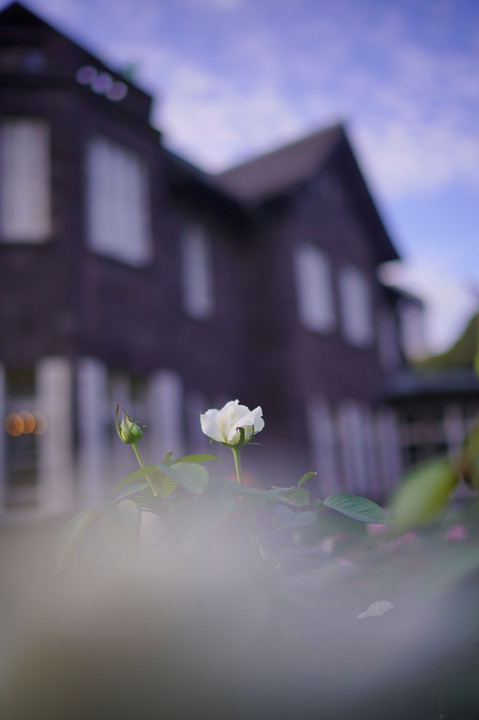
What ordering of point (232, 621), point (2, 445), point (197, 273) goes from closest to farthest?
1. point (232, 621)
2. point (2, 445)
3. point (197, 273)

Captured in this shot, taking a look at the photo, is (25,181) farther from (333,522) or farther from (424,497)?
(424,497)

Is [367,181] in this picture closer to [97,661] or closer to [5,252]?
[5,252]

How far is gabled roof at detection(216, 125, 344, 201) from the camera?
11.8m

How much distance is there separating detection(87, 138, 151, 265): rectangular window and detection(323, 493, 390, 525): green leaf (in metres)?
7.70

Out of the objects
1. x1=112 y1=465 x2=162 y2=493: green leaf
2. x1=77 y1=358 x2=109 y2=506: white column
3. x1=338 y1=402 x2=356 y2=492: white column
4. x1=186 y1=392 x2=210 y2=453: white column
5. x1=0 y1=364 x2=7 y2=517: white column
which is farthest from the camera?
x1=338 y1=402 x2=356 y2=492: white column

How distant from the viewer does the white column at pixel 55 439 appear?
23.0 ft

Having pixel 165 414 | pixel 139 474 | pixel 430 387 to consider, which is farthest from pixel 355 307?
pixel 139 474

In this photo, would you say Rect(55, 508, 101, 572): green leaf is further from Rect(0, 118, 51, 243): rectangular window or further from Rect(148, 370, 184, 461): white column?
Rect(0, 118, 51, 243): rectangular window

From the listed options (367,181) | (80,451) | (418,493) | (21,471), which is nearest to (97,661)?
(418,493)

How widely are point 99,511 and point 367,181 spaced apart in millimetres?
14615

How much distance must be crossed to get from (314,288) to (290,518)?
1179cm

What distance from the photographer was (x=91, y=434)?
7.27 m

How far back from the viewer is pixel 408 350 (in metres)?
21.5

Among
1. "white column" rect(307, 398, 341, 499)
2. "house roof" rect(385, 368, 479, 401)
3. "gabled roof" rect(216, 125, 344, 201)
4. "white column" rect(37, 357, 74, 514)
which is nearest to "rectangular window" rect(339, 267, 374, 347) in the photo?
"house roof" rect(385, 368, 479, 401)
